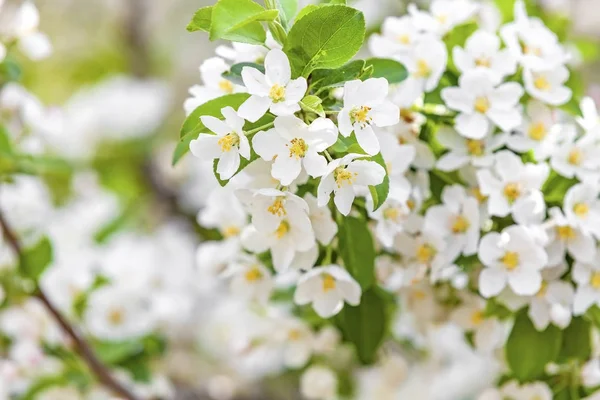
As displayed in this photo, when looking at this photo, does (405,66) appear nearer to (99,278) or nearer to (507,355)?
(507,355)

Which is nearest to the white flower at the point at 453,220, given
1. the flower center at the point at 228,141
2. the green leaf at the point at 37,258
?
the flower center at the point at 228,141

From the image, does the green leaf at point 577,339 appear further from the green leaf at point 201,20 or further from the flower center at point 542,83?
the green leaf at point 201,20

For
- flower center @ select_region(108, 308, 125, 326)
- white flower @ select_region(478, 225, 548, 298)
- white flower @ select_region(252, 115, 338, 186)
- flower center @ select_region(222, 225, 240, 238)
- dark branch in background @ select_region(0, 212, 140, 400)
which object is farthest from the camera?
flower center @ select_region(108, 308, 125, 326)

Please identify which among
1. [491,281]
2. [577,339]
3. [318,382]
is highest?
[491,281]

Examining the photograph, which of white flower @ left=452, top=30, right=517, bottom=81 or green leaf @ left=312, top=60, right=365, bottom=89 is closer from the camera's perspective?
green leaf @ left=312, top=60, right=365, bottom=89

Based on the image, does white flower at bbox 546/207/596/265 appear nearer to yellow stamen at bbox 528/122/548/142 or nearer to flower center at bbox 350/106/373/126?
yellow stamen at bbox 528/122/548/142

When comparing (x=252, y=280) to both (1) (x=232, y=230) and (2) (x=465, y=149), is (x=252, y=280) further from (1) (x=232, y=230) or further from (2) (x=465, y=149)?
(2) (x=465, y=149)

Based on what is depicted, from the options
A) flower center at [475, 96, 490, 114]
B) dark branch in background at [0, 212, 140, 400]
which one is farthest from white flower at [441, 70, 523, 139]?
dark branch in background at [0, 212, 140, 400]

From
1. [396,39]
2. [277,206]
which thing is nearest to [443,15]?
[396,39]
